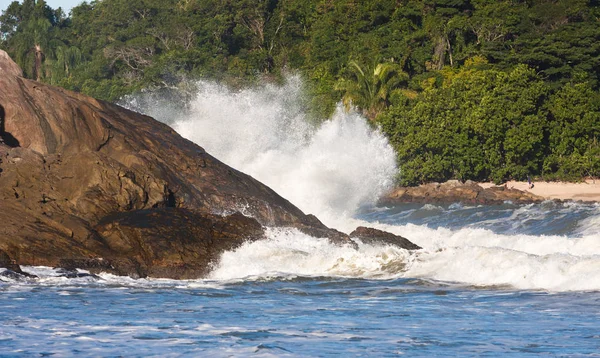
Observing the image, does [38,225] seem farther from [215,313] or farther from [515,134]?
[515,134]

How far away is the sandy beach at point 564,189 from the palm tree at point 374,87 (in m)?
11.5

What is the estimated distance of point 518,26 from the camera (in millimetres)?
57719

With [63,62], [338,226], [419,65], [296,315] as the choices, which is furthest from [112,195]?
[63,62]

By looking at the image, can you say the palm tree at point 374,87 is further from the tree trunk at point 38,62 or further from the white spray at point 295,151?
the tree trunk at point 38,62

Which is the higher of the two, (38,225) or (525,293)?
(38,225)

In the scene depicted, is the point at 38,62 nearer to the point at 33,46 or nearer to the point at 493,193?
the point at 33,46

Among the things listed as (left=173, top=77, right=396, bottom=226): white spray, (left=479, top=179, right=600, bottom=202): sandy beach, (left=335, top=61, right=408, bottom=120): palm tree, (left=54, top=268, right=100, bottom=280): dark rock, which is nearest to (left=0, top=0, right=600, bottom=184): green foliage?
(left=335, top=61, right=408, bottom=120): palm tree

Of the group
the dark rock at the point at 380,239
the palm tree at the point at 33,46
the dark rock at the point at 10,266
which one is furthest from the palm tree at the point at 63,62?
the dark rock at the point at 10,266

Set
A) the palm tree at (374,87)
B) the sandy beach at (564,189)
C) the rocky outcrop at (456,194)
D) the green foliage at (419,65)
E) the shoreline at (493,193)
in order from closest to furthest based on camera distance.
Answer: the rocky outcrop at (456,194) < the shoreline at (493,193) < the sandy beach at (564,189) < the green foliage at (419,65) < the palm tree at (374,87)

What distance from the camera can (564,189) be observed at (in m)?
46.2

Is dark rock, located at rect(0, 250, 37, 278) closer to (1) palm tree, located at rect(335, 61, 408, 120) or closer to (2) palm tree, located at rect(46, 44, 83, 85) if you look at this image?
(1) palm tree, located at rect(335, 61, 408, 120)

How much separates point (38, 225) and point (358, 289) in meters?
5.47

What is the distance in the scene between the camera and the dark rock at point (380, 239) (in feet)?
62.3

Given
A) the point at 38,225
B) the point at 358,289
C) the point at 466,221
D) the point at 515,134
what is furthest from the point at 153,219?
the point at 515,134
